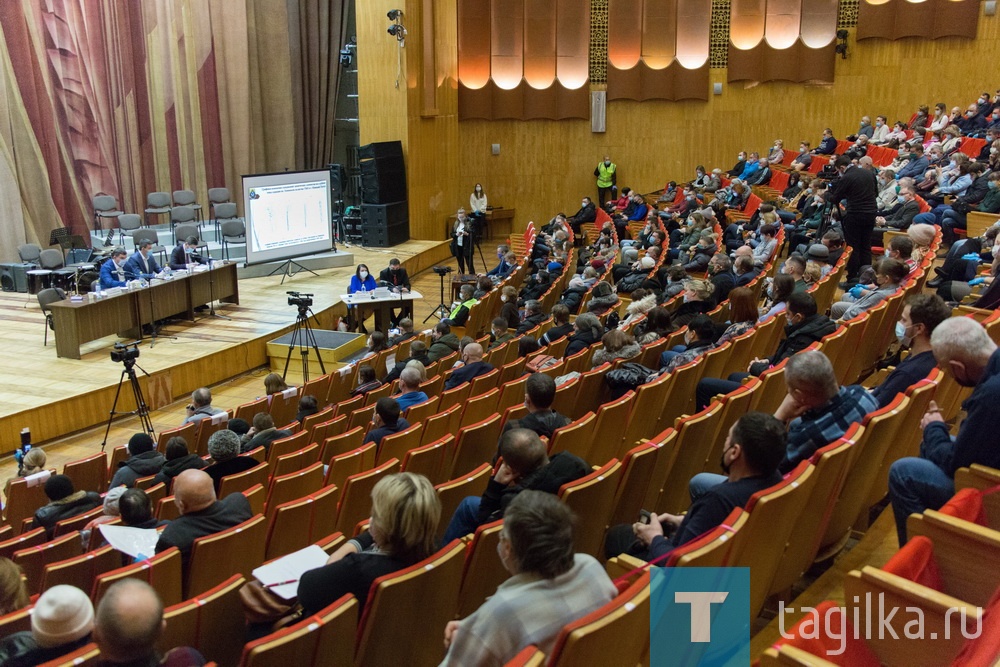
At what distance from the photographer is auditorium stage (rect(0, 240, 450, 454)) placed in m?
7.15

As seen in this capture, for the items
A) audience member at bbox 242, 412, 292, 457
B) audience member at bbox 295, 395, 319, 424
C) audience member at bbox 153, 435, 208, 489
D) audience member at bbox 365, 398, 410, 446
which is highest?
audience member at bbox 365, 398, 410, 446

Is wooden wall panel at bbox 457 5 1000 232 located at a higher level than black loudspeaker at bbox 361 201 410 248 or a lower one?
higher

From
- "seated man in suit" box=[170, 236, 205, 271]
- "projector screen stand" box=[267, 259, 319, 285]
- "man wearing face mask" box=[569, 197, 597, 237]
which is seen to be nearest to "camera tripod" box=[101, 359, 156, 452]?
"seated man in suit" box=[170, 236, 205, 271]

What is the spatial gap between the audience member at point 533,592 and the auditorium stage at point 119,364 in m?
6.27

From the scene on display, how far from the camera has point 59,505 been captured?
4.16 m

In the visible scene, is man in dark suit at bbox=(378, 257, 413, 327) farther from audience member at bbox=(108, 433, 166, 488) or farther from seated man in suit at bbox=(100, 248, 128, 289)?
audience member at bbox=(108, 433, 166, 488)

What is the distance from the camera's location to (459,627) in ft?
5.90

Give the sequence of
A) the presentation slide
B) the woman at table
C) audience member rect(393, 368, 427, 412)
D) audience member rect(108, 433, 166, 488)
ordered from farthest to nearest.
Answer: the presentation slide < the woman at table < audience member rect(393, 368, 427, 412) < audience member rect(108, 433, 166, 488)

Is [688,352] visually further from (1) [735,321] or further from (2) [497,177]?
(2) [497,177]

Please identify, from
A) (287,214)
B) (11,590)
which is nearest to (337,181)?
(287,214)

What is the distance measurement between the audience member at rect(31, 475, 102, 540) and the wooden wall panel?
1319cm

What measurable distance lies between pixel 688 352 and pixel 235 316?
6700mm

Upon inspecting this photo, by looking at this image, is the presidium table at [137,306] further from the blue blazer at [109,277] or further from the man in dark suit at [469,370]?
the man in dark suit at [469,370]

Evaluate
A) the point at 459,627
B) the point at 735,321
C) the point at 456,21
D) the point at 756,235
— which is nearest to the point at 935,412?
the point at 459,627
